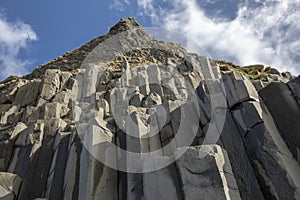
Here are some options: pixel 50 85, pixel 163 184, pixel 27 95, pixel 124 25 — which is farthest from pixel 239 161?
pixel 124 25

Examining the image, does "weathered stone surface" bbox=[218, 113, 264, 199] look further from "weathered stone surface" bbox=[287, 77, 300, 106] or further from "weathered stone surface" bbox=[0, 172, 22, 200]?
"weathered stone surface" bbox=[0, 172, 22, 200]

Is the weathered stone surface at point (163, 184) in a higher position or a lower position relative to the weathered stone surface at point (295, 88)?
lower

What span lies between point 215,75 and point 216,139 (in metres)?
17.3

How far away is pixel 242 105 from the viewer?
6484 mm

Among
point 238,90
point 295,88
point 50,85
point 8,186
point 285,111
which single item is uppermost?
point 50,85

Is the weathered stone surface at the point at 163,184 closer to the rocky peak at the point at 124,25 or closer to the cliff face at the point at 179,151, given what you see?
the cliff face at the point at 179,151

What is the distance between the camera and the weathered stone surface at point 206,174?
13.9 ft

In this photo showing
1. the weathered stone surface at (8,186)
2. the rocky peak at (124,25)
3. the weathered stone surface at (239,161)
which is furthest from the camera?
the rocky peak at (124,25)

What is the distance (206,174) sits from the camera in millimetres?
4406

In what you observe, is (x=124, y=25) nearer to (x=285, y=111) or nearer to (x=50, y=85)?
(x=50, y=85)

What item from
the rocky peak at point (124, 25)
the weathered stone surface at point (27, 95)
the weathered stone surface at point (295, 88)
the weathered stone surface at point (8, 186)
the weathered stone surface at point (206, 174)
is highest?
the rocky peak at point (124, 25)

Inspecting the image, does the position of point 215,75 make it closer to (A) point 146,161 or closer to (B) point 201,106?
(B) point 201,106

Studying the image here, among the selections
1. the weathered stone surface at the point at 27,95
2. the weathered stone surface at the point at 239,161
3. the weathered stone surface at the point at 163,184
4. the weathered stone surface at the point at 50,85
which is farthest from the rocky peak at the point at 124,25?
the weathered stone surface at the point at 163,184

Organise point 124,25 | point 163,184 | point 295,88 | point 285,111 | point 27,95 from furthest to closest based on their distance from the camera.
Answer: point 124,25, point 27,95, point 295,88, point 285,111, point 163,184
